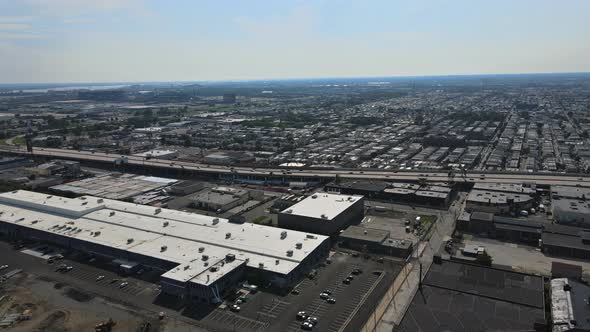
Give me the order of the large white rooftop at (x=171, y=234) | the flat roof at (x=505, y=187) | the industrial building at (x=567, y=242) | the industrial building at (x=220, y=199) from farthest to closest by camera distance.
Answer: the flat roof at (x=505, y=187)
the industrial building at (x=220, y=199)
the industrial building at (x=567, y=242)
the large white rooftop at (x=171, y=234)

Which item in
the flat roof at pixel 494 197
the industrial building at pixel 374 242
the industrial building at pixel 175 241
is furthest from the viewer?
the flat roof at pixel 494 197

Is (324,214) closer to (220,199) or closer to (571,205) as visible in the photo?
(220,199)

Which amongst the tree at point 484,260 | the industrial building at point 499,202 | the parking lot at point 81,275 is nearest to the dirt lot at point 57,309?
the parking lot at point 81,275

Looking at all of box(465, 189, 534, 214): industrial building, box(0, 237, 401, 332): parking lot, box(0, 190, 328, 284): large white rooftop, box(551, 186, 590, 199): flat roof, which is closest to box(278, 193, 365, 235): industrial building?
Result: box(0, 190, 328, 284): large white rooftop

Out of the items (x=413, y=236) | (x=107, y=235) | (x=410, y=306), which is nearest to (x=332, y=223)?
(x=413, y=236)

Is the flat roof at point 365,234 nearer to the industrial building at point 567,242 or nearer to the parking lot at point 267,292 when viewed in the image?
the parking lot at point 267,292

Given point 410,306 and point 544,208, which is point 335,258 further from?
point 544,208

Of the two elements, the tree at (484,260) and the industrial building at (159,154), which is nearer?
the tree at (484,260)

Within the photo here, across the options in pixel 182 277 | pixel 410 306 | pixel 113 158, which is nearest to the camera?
pixel 410 306
